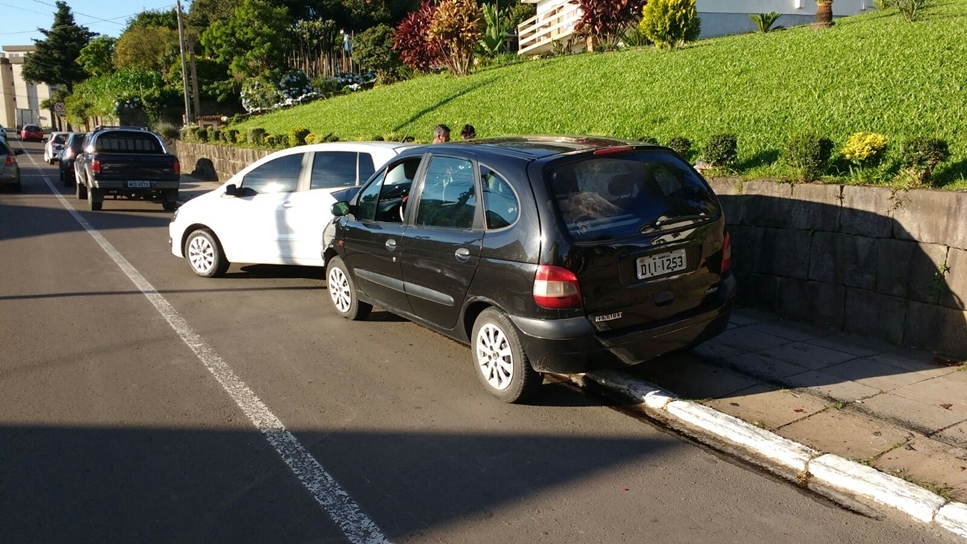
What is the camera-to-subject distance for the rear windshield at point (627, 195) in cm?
495

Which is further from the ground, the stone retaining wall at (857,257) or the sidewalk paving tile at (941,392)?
the stone retaining wall at (857,257)

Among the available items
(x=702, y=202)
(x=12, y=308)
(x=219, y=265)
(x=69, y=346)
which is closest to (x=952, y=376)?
(x=702, y=202)

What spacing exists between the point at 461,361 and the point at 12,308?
5173mm

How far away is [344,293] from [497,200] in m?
2.71

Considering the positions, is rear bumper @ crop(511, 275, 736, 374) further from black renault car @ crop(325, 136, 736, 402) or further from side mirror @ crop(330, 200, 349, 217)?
side mirror @ crop(330, 200, 349, 217)

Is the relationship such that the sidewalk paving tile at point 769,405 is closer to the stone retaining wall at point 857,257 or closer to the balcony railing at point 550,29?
the stone retaining wall at point 857,257

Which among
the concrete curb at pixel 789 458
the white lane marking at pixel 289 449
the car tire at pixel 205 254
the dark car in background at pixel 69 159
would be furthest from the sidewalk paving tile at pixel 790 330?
the dark car in background at pixel 69 159

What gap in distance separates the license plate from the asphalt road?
982 millimetres

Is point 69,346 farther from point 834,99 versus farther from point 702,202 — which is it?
point 834,99

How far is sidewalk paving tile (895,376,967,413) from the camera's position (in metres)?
4.97

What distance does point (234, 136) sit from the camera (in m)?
24.8

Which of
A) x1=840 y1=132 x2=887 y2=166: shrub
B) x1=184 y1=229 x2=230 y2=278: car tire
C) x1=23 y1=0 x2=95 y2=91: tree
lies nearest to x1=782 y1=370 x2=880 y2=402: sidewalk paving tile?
x1=840 y1=132 x2=887 y2=166: shrub

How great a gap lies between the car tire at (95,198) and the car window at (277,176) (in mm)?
8880

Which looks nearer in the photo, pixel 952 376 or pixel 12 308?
pixel 952 376
